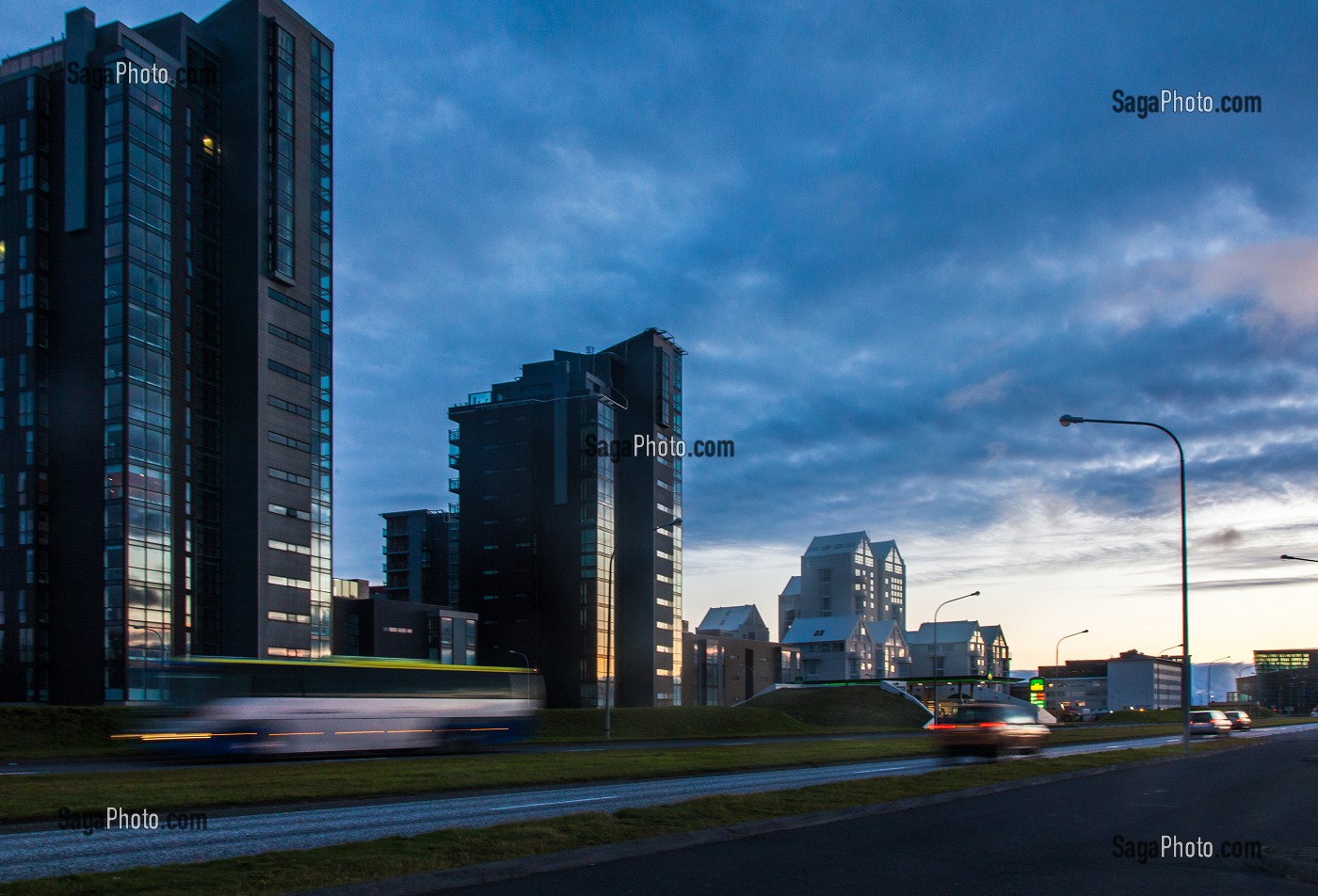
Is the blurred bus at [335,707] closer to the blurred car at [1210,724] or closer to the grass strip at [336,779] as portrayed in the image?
the grass strip at [336,779]

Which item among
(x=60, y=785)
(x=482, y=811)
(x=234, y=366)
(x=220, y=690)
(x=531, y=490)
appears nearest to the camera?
(x=482, y=811)

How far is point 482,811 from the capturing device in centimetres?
1623

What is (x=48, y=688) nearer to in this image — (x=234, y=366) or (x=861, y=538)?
(x=234, y=366)

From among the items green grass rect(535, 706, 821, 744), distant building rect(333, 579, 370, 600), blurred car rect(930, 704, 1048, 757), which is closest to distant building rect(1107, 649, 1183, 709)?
green grass rect(535, 706, 821, 744)

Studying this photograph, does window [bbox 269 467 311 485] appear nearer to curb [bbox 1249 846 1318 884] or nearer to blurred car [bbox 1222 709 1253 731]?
blurred car [bbox 1222 709 1253 731]

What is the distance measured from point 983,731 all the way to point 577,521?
→ 7738 centimetres

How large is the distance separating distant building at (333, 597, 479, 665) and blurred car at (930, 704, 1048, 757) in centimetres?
6002

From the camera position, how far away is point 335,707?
116 ft

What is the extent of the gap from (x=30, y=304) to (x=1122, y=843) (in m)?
68.9

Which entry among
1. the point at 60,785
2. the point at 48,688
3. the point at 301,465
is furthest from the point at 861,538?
the point at 60,785

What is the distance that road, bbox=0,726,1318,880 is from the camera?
36.9ft

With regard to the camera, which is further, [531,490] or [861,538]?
[861,538]

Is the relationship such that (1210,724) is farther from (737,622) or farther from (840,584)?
(737,622)

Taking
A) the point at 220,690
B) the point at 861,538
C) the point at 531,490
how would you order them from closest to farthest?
the point at 220,690
the point at 531,490
the point at 861,538
